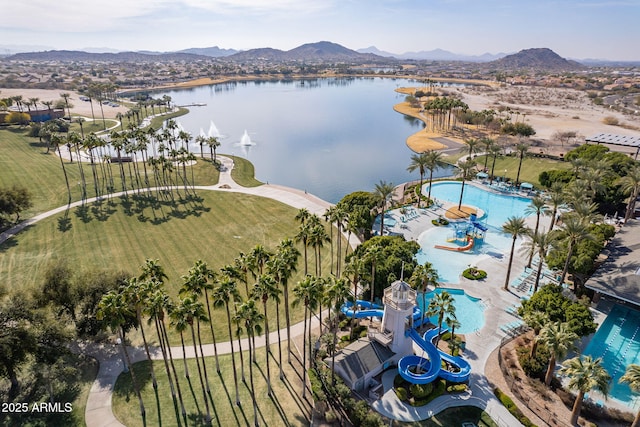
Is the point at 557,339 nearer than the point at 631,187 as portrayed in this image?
Yes

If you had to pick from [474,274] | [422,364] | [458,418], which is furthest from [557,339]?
[474,274]

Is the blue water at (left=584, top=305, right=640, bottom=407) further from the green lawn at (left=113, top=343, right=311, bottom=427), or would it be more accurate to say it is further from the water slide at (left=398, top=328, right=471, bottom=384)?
the green lawn at (left=113, top=343, right=311, bottom=427)

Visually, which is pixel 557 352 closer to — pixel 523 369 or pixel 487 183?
pixel 523 369

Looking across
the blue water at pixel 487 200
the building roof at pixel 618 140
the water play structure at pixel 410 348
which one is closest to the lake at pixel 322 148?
the blue water at pixel 487 200

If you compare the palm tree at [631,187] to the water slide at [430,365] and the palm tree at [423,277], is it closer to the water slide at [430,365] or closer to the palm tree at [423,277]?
the palm tree at [423,277]

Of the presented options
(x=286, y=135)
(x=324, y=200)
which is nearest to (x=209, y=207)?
(x=324, y=200)

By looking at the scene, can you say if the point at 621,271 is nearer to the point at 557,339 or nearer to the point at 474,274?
the point at 474,274

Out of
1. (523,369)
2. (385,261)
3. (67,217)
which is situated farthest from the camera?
(67,217)
